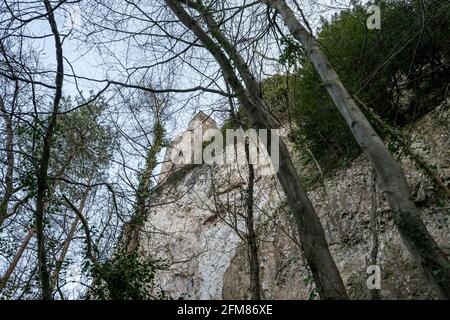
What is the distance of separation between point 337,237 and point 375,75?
2.49 metres

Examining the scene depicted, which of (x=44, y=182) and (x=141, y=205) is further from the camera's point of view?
(x=141, y=205)

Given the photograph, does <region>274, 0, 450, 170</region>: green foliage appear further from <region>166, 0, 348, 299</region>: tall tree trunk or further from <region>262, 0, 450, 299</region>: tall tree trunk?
<region>262, 0, 450, 299</region>: tall tree trunk

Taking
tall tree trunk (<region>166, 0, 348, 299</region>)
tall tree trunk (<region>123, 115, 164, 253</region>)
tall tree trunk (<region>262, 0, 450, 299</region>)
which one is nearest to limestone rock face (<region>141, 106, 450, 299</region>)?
tall tree trunk (<region>123, 115, 164, 253</region>)

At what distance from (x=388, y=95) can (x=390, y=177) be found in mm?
3923

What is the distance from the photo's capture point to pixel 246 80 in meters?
3.96

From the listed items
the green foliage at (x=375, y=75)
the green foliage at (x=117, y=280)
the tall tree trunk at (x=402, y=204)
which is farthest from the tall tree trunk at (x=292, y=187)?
the green foliage at (x=117, y=280)

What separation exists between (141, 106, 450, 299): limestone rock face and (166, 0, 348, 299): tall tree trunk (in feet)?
1.18

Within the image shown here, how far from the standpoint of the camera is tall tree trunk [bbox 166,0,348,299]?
2830 millimetres

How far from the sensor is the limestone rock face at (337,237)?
4801mm

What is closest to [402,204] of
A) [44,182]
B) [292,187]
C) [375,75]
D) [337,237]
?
[292,187]

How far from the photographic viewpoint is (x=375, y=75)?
16.6ft

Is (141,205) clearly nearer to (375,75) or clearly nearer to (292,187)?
(292,187)

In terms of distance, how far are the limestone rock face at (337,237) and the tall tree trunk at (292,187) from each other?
1.18 feet
